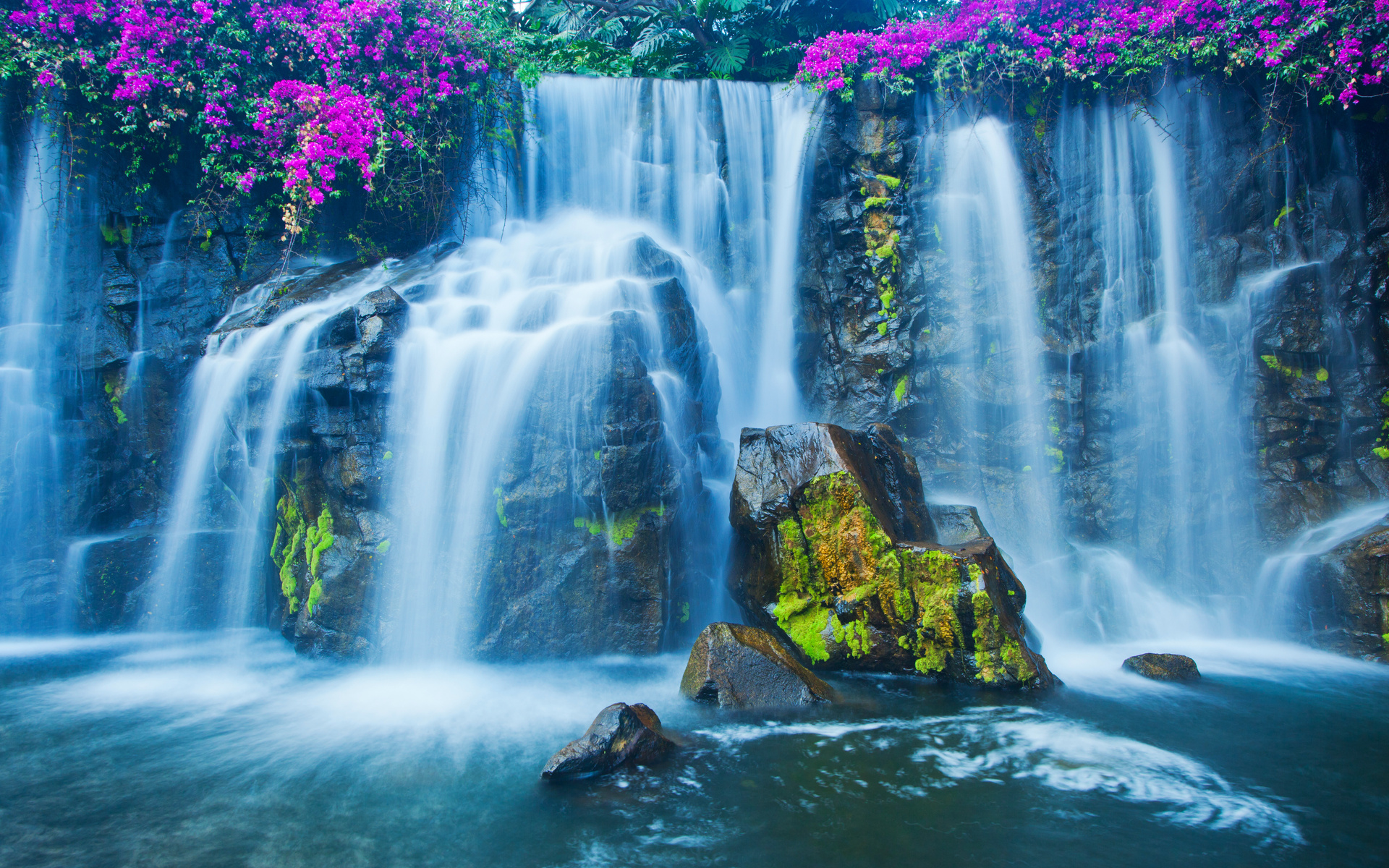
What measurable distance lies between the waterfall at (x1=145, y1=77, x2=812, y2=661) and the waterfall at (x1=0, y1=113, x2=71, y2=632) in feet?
4.31

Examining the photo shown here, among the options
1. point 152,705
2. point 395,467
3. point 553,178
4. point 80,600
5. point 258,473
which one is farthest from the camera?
point 553,178

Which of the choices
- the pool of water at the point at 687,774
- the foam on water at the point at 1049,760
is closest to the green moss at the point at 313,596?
the pool of water at the point at 687,774

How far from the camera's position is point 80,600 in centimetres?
790

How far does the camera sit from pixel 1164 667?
5.98 metres

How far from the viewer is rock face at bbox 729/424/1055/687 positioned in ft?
18.1

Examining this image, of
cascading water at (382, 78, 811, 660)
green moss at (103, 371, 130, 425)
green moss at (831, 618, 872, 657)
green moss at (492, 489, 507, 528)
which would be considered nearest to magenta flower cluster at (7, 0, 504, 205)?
cascading water at (382, 78, 811, 660)

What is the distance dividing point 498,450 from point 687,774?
12.3 feet

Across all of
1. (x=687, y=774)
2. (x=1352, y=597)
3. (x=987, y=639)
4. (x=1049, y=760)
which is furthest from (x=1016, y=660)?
(x=1352, y=597)

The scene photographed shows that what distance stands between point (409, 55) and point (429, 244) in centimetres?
243

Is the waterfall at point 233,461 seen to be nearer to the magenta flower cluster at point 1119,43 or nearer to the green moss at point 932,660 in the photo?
the green moss at point 932,660

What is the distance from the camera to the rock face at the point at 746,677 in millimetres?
5145

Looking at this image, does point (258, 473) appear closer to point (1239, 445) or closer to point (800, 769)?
point (800, 769)

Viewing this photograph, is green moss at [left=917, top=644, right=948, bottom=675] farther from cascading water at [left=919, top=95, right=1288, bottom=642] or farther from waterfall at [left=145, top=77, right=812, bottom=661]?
cascading water at [left=919, top=95, right=1288, bottom=642]

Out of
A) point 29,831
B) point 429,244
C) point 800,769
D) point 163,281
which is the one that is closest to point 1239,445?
point 800,769
